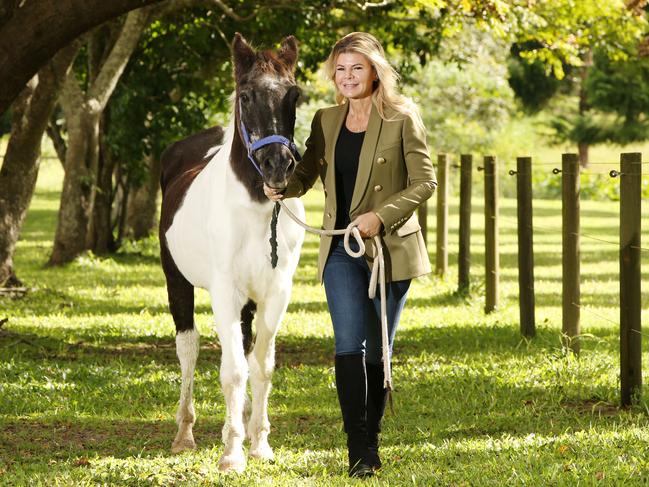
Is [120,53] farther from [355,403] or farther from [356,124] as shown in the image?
[355,403]

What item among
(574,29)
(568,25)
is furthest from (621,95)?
(568,25)

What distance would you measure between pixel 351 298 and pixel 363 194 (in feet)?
1.76

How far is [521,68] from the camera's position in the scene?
43406 millimetres

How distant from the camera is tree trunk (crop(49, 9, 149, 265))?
663 inches

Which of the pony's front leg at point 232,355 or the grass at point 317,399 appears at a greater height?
the pony's front leg at point 232,355

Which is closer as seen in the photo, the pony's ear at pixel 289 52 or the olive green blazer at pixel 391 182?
the olive green blazer at pixel 391 182

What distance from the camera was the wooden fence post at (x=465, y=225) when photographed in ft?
45.8

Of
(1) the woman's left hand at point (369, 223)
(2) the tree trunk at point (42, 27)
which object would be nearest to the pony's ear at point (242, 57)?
(1) the woman's left hand at point (369, 223)

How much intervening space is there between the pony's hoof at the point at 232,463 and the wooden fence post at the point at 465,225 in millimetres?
8056

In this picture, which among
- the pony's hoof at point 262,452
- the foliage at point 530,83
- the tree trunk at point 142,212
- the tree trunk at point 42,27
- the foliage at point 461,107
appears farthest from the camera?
the foliage at point 461,107

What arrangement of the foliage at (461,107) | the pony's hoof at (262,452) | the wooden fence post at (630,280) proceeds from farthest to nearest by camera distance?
the foliage at (461,107)
the wooden fence post at (630,280)
the pony's hoof at (262,452)

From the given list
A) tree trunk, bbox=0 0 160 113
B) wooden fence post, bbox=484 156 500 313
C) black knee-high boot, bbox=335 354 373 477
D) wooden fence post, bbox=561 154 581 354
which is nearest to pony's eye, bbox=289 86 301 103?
black knee-high boot, bbox=335 354 373 477

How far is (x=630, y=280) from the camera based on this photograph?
7770 mm

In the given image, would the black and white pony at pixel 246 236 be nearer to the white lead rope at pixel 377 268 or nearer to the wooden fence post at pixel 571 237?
the white lead rope at pixel 377 268
